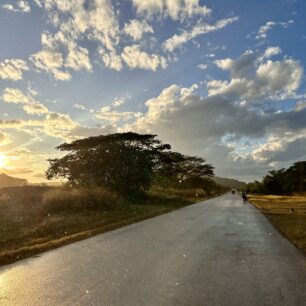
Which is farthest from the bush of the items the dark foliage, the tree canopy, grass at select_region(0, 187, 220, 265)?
the dark foliage

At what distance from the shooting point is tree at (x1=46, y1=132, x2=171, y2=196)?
4234 cm

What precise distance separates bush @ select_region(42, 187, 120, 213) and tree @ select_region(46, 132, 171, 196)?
30.0 ft

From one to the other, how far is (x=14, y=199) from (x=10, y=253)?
47.8 feet

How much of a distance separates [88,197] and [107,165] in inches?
580

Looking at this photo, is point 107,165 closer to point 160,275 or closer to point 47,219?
point 47,219

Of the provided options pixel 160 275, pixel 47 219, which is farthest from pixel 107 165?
pixel 160 275

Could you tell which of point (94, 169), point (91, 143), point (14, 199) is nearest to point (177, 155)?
point (91, 143)

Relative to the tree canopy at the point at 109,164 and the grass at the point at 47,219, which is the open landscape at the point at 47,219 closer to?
the grass at the point at 47,219

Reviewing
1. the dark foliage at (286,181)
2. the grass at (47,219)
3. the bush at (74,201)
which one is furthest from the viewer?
the dark foliage at (286,181)

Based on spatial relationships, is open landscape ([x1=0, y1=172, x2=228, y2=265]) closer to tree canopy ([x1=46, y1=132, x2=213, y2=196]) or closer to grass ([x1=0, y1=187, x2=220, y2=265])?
grass ([x1=0, y1=187, x2=220, y2=265])

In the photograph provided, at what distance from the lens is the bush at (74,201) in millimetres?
24328

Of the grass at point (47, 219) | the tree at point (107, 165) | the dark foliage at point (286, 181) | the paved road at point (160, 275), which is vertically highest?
the dark foliage at point (286, 181)

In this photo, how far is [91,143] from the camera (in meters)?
48.8

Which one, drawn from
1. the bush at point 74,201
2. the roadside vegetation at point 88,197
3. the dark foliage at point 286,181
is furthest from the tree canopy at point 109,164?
the dark foliage at point 286,181
